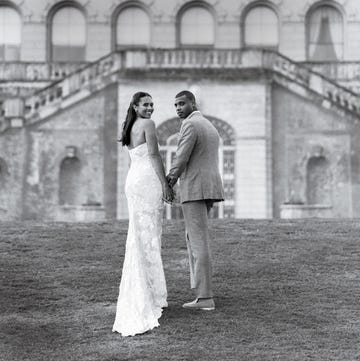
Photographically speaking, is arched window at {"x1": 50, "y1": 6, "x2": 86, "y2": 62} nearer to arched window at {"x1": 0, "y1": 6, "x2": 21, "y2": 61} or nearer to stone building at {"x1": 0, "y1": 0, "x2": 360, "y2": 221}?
arched window at {"x1": 0, "y1": 6, "x2": 21, "y2": 61}

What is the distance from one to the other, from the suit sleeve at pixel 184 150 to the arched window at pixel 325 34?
24.4 metres

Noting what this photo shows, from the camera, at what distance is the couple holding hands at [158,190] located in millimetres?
9664

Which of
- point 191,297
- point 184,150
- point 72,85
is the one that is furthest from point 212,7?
point 184,150

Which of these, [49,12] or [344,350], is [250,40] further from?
[344,350]

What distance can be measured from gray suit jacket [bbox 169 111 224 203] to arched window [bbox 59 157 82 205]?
58.8 feet

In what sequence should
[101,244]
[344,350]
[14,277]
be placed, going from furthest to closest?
[101,244] → [14,277] → [344,350]

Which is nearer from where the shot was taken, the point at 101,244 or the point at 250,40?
the point at 101,244

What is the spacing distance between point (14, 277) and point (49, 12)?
23426 mm

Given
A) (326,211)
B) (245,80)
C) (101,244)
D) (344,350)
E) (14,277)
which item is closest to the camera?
(344,350)

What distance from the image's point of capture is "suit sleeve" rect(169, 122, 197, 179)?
382 inches

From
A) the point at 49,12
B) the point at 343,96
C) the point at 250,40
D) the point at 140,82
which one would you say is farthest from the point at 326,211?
the point at 49,12

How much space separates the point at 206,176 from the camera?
385 inches

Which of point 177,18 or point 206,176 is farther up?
point 177,18

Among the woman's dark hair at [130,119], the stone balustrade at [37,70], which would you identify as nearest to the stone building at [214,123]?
the stone balustrade at [37,70]
